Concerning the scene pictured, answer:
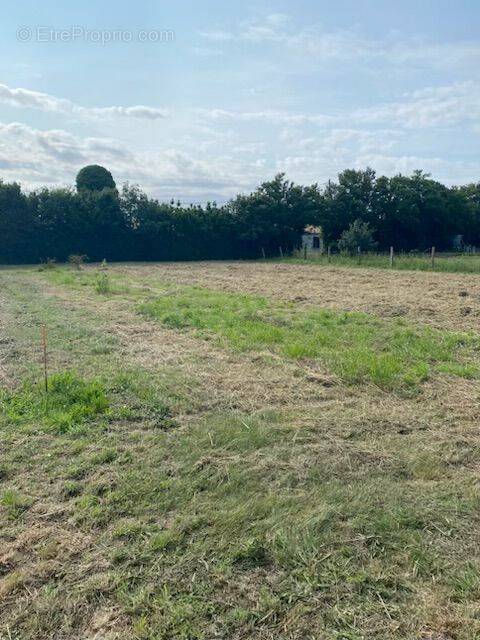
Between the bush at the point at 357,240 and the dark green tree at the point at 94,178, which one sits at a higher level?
the dark green tree at the point at 94,178

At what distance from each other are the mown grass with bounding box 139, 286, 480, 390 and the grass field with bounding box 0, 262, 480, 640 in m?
0.06

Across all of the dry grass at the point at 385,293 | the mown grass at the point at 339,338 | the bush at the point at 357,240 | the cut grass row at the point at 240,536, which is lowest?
the cut grass row at the point at 240,536

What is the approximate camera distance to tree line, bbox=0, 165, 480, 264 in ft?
113

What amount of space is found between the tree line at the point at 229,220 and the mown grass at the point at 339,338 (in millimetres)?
24779

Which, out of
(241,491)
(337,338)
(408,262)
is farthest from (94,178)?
(241,491)

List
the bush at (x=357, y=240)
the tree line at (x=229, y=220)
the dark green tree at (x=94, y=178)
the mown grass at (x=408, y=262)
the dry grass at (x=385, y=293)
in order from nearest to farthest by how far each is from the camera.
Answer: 1. the dry grass at (x=385, y=293)
2. the mown grass at (x=408, y=262)
3. the bush at (x=357, y=240)
4. the tree line at (x=229, y=220)
5. the dark green tree at (x=94, y=178)

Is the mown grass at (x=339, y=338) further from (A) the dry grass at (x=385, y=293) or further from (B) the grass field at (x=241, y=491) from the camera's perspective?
(A) the dry grass at (x=385, y=293)

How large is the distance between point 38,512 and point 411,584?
227 centimetres

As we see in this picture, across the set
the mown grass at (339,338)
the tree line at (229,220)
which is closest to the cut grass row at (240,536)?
the mown grass at (339,338)

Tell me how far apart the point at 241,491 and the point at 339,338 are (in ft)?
16.7

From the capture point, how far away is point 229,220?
3878 centimetres

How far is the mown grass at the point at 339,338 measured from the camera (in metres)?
6.18

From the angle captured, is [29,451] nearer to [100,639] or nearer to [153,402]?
[153,402]

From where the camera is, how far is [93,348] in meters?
7.48
